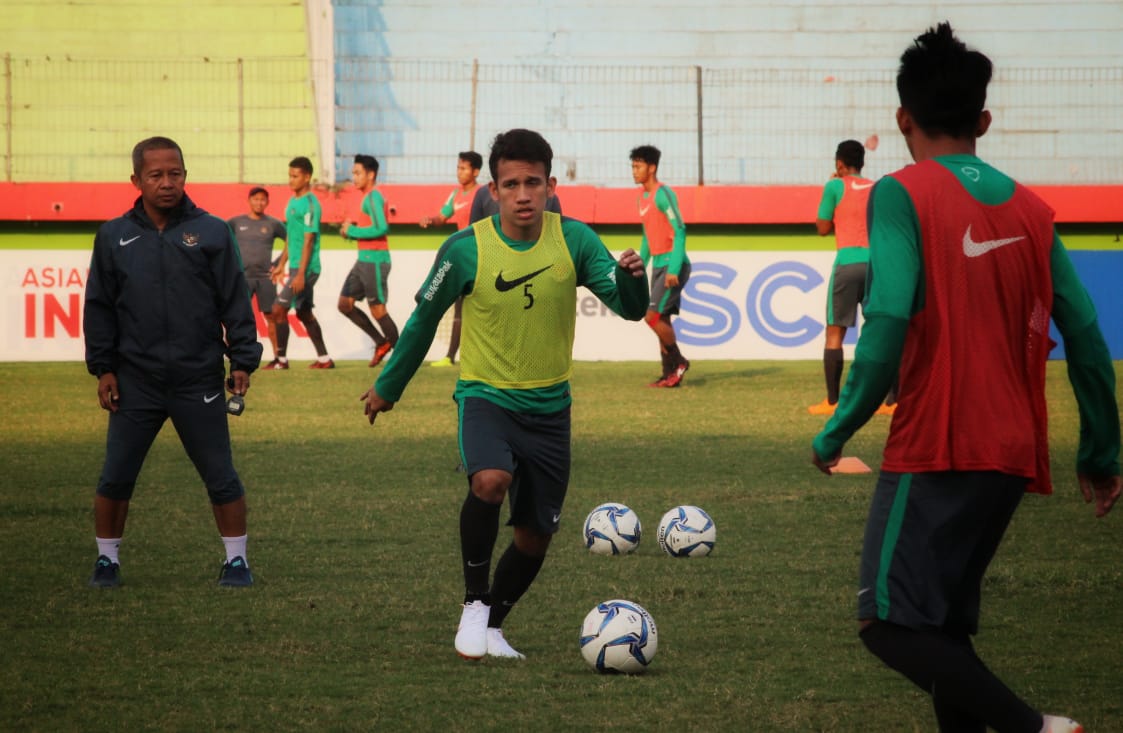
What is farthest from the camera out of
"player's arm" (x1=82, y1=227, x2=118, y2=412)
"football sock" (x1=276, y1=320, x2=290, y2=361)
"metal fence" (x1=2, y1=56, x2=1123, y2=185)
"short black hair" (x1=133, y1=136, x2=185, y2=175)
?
"metal fence" (x1=2, y1=56, x2=1123, y2=185)

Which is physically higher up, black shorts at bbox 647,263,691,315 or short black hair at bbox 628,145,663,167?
short black hair at bbox 628,145,663,167

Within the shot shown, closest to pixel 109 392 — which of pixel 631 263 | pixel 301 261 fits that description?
pixel 631 263

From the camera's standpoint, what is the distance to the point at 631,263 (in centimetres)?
514

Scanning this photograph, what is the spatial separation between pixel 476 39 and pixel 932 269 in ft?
74.1

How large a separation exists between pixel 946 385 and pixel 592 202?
16.9 meters

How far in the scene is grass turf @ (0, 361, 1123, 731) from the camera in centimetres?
471

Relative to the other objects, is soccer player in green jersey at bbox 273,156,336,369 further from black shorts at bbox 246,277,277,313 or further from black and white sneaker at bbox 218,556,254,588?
black and white sneaker at bbox 218,556,254,588

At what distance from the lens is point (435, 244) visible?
19781 millimetres

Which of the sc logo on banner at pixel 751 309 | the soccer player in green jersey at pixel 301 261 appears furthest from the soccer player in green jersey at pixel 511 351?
the sc logo on banner at pixel 751 309

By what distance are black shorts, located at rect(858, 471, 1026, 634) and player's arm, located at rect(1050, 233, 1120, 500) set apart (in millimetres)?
284

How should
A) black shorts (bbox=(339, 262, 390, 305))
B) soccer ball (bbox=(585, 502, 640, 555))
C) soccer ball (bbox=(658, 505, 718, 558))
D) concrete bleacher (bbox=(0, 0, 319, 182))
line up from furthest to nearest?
concrete bleacher (bbox=(0, 0, 319, 182))
black shorts (bbox=(339, 262, 390, 305))
soccer ball (bbox=(585, 502, 640, 555))
soccer ball (bbox=(658, 505, 718, 558))

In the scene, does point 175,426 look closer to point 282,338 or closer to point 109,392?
point 109,392

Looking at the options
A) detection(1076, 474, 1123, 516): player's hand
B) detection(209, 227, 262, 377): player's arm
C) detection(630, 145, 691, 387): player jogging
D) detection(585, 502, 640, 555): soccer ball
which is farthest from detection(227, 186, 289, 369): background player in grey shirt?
detection(1076, 474, 1123, 516): player's hand

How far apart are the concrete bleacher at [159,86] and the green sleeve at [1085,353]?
18769 mm
